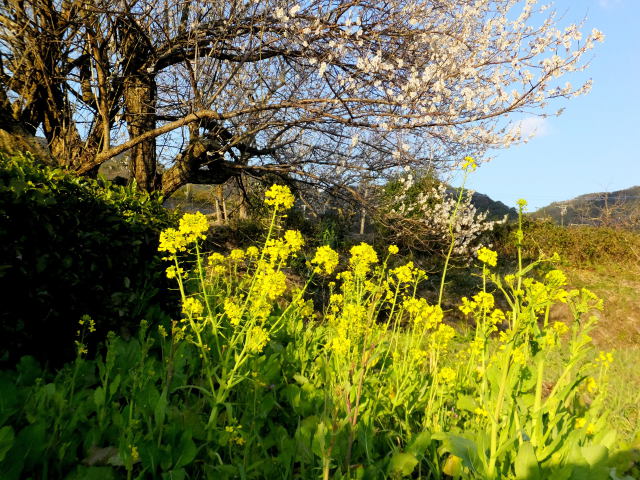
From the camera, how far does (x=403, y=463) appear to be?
6.31 ft

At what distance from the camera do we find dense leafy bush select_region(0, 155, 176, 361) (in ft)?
9.11

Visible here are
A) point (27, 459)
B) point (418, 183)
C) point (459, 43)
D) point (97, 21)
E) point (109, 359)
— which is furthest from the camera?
point (418, 183)

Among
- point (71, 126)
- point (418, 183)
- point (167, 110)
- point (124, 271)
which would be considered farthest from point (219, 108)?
point (418, 183)

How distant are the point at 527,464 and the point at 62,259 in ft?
10.0

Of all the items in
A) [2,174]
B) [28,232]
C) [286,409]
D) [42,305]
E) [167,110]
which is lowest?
[286,409]

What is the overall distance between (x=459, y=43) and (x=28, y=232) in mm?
5333

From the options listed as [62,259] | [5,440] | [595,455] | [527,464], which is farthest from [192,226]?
[595,455]

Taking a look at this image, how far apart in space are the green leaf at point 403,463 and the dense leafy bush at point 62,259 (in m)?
2.44

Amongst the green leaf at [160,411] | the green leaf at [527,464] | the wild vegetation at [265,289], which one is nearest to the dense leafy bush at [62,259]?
the wild vegetation at [265,289]

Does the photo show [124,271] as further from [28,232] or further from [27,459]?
[27,459]

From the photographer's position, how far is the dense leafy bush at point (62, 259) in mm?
2775

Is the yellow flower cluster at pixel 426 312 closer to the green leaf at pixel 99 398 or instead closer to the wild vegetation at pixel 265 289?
the wild vegetation at pixel 265 289

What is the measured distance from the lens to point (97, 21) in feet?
16.9

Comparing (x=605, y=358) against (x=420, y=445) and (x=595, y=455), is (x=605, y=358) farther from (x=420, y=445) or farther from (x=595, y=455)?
(x=420, y=445)
